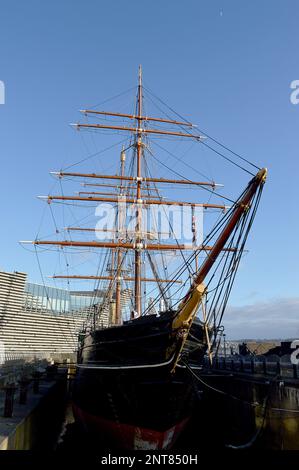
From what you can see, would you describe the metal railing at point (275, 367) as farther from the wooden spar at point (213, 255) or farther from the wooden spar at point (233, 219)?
the wooden spar at point (233, 219)

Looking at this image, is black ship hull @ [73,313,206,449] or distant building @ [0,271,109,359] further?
distant building @ [0,271,109,359]

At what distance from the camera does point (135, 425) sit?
13156mm

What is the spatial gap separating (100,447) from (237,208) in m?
9.77

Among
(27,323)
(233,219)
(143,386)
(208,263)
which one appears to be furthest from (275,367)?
(27,323)

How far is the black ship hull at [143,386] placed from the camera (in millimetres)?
12781

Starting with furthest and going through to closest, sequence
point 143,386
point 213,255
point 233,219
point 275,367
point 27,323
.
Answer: point 27,323 → point 275,367 → point 143,386 → point 213,255 → point 233,219

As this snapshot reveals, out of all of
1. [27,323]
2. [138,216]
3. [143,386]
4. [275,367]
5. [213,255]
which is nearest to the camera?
[213,255]

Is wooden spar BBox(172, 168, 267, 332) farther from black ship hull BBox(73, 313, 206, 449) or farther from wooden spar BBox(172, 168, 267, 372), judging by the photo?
black ship hull BBox(73, 313, 206, 449)

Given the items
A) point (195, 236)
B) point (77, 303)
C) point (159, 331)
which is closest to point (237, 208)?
point (159, 331)

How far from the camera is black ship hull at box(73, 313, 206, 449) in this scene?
12781mm

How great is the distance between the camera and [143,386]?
13.0 metres

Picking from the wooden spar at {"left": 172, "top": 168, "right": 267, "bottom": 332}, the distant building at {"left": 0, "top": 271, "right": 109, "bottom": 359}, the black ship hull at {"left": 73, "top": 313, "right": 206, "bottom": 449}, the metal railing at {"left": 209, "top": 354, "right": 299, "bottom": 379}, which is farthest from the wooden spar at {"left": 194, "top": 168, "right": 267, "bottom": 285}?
the distant building at {"left": 0, "top": 271, "right": 109, "bottom": 359}

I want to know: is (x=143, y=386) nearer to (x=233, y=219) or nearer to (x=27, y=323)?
(x=233, y=219)
